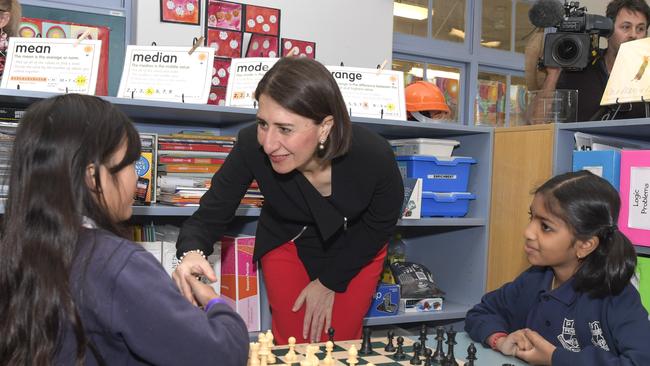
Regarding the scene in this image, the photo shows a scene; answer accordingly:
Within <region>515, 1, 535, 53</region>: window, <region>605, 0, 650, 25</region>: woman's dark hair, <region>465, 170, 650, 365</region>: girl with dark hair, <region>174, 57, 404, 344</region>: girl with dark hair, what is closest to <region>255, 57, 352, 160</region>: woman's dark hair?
<region>174, 57, 404, 344</region>: girl with dark hair

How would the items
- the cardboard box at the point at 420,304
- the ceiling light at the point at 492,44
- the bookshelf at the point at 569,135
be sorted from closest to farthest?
the bookshelf at the point at 569,135, the cardboard box at the point at 420,304, the ceiling light at the point at 492,44

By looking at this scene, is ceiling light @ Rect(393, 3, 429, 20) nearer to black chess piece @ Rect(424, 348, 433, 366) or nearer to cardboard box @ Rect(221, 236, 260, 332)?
cardboard box @ Rect(221, 236, 260, 332)

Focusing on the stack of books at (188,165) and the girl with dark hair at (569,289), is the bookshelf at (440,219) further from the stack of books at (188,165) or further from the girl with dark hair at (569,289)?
the girl with dark hair at (569,289)

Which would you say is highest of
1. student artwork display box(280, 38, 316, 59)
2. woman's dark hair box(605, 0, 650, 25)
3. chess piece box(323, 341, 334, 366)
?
woman's dark hair box(605, 0, 650, 25)

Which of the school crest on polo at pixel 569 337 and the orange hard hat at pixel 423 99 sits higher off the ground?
the orange hard hat at pixel 423 99

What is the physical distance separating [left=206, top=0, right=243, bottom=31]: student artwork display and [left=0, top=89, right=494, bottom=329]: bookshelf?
4.15ft

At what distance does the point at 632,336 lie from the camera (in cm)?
163

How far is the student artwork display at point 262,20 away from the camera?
13.2ft

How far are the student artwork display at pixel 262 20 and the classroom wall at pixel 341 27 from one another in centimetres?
4

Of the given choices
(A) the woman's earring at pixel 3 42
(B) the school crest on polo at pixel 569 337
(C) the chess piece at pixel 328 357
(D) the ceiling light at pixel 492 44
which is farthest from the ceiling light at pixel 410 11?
(C) the chess piece at pixel 328 357

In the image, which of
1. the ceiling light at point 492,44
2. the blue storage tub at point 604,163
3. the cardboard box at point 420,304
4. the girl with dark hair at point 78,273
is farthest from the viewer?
the ceiling light at point 492,44

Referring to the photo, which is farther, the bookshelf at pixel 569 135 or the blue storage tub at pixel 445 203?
the blue storage tub at pixel 445 203

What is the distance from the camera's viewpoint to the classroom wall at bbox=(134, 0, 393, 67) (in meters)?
4.15

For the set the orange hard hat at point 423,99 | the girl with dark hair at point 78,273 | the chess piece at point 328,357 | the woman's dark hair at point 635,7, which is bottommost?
the chess piece at point 328,357
